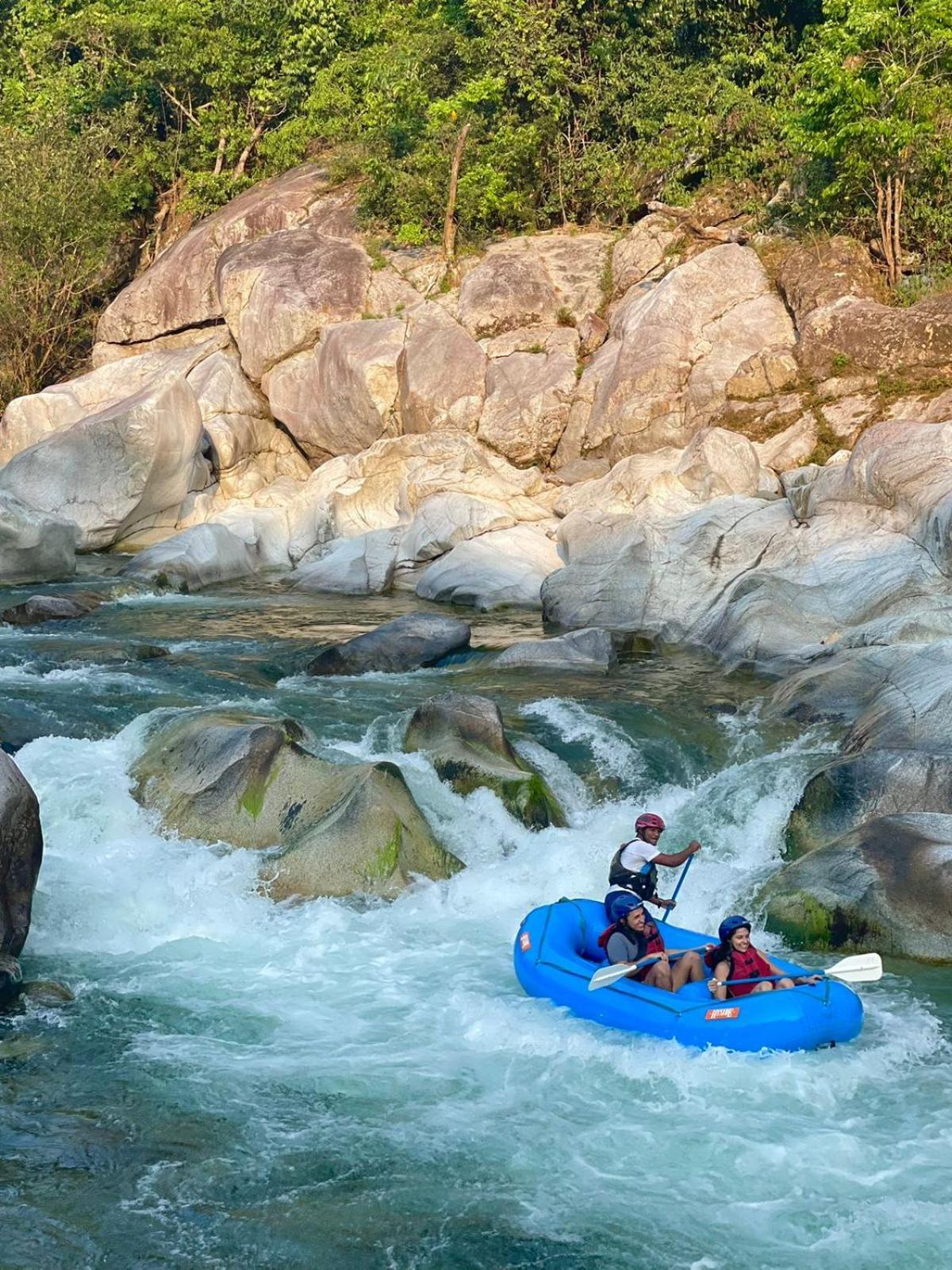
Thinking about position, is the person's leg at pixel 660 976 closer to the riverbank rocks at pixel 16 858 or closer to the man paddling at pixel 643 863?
the man paddling at pixel 643 863

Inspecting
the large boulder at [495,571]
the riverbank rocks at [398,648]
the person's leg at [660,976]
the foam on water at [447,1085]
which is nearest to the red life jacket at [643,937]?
the person's leg at [660,976]

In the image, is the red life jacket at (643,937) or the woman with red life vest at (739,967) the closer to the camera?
the woman with red life vest at (739,967)

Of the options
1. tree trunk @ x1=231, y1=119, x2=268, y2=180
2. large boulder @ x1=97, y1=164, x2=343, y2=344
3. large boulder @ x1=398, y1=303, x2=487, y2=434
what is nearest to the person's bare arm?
large boulder @ x1=398, y1=303, x2=487, y2=434

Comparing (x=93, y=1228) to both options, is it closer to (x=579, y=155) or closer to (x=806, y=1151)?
(x=806, y=1151)

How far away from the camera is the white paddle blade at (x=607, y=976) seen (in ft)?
23.9

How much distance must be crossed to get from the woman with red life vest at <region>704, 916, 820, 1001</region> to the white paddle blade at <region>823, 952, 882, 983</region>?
0.52 ft

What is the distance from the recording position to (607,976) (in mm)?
7293

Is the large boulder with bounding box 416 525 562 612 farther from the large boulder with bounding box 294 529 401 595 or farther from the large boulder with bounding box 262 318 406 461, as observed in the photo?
the large boulder with bounding box 262 318 406 461

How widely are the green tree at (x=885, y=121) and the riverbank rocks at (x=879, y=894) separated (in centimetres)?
1392

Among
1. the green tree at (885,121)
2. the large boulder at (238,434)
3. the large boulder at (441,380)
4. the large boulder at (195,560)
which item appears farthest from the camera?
the large boulder at (238,434)

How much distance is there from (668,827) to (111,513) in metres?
12.6

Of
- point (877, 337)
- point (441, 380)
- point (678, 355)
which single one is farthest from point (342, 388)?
point (877, 337)

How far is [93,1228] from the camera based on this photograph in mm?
5496

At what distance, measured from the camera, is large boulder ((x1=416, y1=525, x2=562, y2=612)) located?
16938 millimetres
